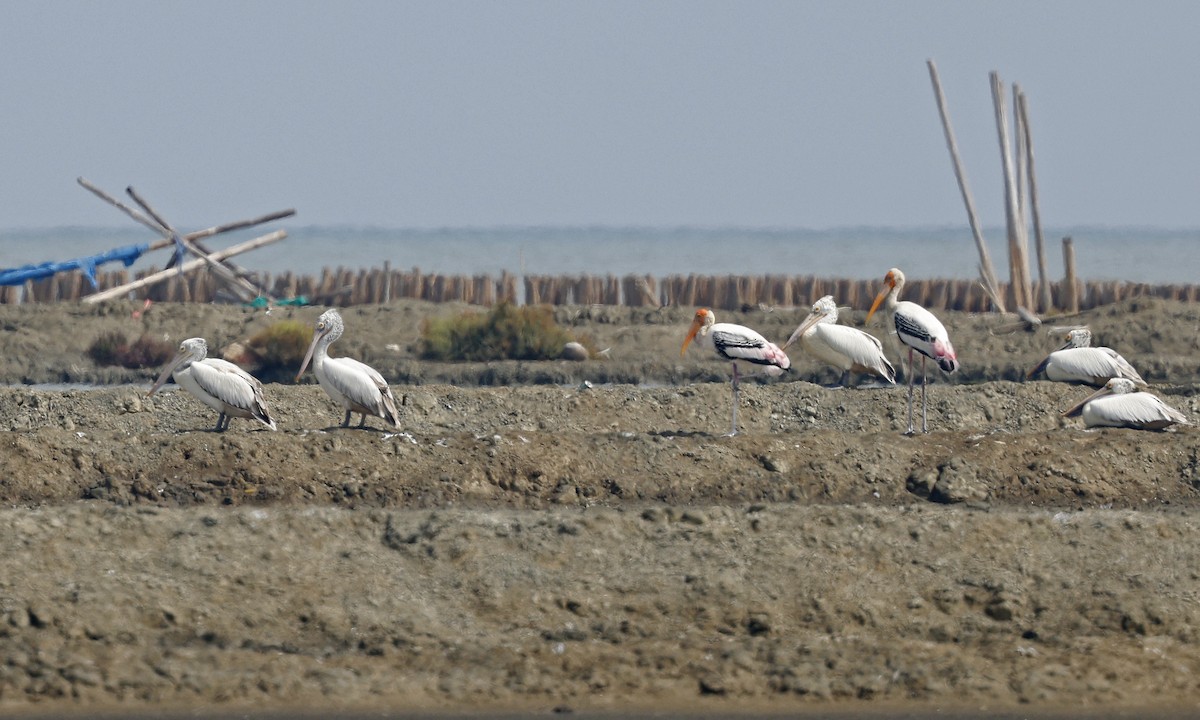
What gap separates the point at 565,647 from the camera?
32.4 ft

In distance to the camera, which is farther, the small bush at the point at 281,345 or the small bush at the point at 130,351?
the small bush at the point at 130,351

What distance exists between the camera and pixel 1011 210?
28516 millimetres

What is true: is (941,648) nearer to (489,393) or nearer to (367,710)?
(367,710)

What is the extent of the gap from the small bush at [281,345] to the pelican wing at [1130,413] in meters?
13.4

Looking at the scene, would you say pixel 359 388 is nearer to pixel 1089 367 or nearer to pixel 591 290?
pixel 1089 367

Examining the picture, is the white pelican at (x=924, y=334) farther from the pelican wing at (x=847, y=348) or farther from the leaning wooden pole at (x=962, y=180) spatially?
the leaning wooden pole at (x=962, y=180)

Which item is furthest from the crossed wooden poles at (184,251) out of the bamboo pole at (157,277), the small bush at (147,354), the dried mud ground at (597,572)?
the dried mud ground at (597,572)

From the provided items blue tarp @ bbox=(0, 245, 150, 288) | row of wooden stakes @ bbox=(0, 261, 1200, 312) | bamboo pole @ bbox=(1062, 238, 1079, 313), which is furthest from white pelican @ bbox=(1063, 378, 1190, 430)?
blue tarp @ bbox=(0, 245, 150, 288)

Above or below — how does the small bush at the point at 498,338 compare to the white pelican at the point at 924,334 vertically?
below

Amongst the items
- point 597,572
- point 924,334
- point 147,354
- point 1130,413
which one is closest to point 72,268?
point 147,354

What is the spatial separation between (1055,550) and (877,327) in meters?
16.8

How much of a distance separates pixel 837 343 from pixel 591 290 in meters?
17.6

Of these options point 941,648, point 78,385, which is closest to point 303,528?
point 941,648

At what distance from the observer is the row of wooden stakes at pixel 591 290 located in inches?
1257
